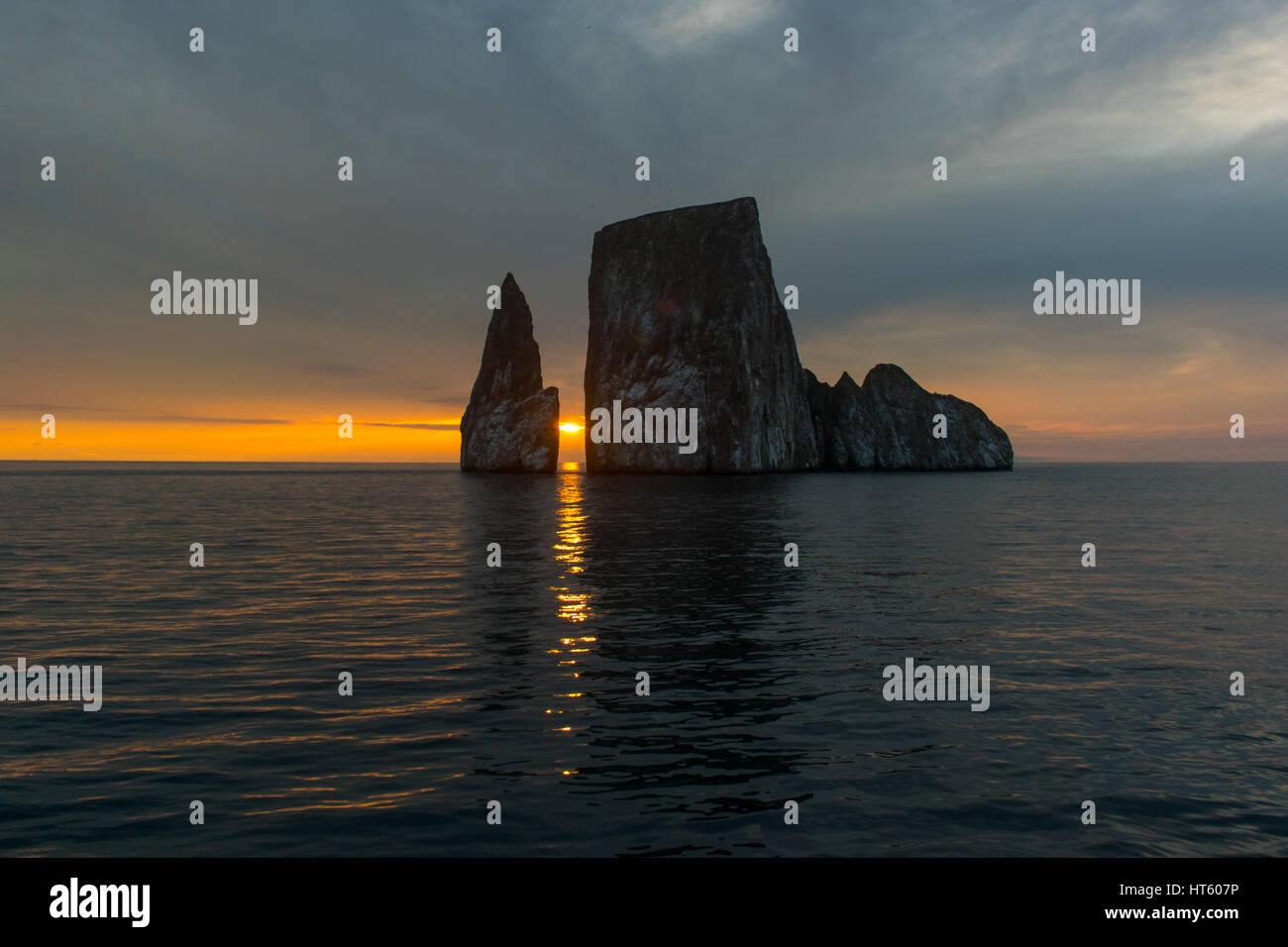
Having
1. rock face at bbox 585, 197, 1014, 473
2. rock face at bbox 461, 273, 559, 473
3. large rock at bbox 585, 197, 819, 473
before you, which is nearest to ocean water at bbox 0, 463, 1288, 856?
large rock at bbox 585, 197, 819, 473

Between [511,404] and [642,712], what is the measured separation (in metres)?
164

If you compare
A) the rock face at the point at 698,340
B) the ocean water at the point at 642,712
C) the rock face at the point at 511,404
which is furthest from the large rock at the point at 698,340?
the ocean water at the point at 642,712

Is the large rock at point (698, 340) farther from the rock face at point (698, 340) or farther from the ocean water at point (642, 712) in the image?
the ocean water at point (642, 712)

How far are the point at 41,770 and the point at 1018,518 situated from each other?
58.9 meters

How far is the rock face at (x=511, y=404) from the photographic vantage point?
563 feet

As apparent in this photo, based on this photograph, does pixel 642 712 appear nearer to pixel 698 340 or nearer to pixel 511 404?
pixel 698 340

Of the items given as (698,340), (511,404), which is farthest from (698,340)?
(511,404)

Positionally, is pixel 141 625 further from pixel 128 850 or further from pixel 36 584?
pixel 128 850

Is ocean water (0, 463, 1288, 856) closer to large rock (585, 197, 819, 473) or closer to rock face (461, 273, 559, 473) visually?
large rock (585, 197, 819, 473)

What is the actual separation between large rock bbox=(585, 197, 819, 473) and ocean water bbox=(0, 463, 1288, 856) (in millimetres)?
117968

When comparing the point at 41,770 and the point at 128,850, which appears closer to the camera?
the point at 128,850

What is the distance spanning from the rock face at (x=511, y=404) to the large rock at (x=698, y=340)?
1038cm
